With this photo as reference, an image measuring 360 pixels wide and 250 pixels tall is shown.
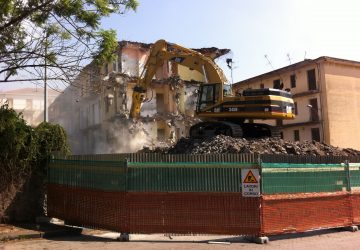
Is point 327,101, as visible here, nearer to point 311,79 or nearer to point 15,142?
point 311,79

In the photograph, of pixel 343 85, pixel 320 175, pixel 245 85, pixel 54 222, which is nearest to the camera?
pixel 320 175

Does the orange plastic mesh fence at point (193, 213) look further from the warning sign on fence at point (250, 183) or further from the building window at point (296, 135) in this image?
the building window at point (296, 135)

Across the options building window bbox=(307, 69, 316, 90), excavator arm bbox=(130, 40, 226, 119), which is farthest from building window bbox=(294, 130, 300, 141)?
excavator arm bbox=(130, 40, 226, 119)

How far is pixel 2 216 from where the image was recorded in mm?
13852

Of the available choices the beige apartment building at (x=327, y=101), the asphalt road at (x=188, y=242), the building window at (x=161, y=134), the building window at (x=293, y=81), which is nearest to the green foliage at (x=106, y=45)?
the asphalt road at (x=188, y=242)

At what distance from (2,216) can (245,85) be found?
159 feet

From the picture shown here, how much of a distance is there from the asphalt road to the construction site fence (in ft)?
0.92

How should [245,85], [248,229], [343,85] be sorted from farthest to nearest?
1. [245,85]
2. [343,85]
3. [248,229]

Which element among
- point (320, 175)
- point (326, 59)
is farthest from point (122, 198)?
point (326, 59)

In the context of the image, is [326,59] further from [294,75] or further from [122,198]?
[122,198]

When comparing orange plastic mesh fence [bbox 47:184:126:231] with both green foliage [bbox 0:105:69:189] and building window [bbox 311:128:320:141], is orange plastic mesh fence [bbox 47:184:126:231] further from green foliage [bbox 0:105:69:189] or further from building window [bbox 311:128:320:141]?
building window [bbox 311:128:320:141]

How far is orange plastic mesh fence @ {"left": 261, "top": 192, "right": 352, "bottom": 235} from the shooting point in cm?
1181

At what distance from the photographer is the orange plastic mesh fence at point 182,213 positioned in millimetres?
11656

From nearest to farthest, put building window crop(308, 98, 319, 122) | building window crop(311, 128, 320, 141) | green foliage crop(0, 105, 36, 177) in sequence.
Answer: green foliage crop(0, 105, 36, 177) < building window crop(311, 128, 320, 141) < building window crop(308, 98, 319, 122)
